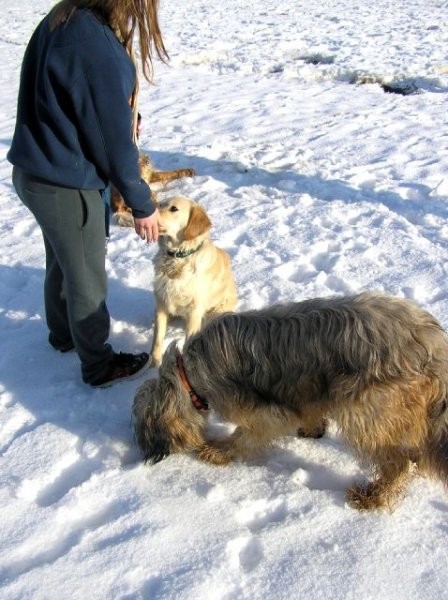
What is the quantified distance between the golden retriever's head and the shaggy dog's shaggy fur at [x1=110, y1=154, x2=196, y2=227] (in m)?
2.24

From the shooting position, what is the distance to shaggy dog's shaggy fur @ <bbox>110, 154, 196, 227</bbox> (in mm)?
5883

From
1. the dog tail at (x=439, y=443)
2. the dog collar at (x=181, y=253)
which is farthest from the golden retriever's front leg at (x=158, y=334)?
the dog tail at (x=439, y=443)

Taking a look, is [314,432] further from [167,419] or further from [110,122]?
[110,122]

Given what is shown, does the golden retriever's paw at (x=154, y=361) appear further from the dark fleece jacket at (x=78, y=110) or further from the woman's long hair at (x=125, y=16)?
the woman's long hair at (x=125, y=16)

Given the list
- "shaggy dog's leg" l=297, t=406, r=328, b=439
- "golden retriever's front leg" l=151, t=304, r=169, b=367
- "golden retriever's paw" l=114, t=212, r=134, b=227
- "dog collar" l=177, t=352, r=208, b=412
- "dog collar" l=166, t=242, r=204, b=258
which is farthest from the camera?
"golden retriever's paw" l=114, t=212, r=134, b=227

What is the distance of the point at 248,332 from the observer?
8.80ft

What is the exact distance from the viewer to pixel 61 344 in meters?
3.96

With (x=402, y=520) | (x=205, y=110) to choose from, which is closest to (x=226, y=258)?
(x=402, y=520)

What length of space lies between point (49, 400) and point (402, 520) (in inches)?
88.9

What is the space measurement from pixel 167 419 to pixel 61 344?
1430 millimetres

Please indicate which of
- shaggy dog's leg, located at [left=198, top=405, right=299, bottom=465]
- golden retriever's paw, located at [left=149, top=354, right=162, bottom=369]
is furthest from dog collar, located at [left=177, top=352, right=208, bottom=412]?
golden retriever's paw, located at [left=149, top=354, right=162, bottom=369]

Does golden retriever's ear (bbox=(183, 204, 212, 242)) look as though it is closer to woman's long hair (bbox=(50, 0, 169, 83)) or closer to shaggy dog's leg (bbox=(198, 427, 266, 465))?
woman's long hair (bbox=(50, 0, 169, 83))

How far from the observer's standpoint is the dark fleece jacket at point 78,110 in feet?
7.96

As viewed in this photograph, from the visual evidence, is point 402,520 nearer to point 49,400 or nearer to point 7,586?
point 7,586
